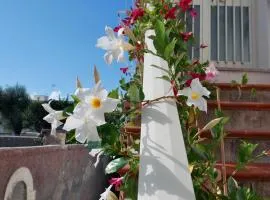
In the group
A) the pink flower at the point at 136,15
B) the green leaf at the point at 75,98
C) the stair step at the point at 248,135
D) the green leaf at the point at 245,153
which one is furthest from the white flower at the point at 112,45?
the stair step at the point at 248,135

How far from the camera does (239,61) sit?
437 cm

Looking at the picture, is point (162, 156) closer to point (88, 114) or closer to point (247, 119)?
point (88, 114)

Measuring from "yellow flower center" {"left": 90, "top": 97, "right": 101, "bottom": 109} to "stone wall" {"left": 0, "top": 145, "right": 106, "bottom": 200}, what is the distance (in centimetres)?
98

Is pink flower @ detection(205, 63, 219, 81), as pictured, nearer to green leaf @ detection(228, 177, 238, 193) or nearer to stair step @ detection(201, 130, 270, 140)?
stair step @ detection(201, 130, 270, 140)

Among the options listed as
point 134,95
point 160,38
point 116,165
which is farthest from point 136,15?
point 116,165

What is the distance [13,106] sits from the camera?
27.0m

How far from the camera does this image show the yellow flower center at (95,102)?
0.82 m

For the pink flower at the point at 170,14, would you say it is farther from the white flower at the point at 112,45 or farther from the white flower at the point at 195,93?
the white flower at the point at 195,93

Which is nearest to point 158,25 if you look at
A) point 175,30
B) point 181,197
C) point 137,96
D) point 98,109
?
point 137,96

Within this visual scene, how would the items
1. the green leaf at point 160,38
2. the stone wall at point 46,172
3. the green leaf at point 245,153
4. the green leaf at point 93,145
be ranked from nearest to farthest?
1. the green leaf at point 93,145
2. the green leaf at point 160,38
3. the green leaf at point 245,153
4. the stone wall at point 46,172

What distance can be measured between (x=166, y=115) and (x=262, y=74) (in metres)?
3.04

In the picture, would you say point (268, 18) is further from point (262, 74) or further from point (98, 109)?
point (98, 109)

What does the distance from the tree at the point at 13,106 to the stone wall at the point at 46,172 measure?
2455cm

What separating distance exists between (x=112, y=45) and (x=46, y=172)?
156cm
